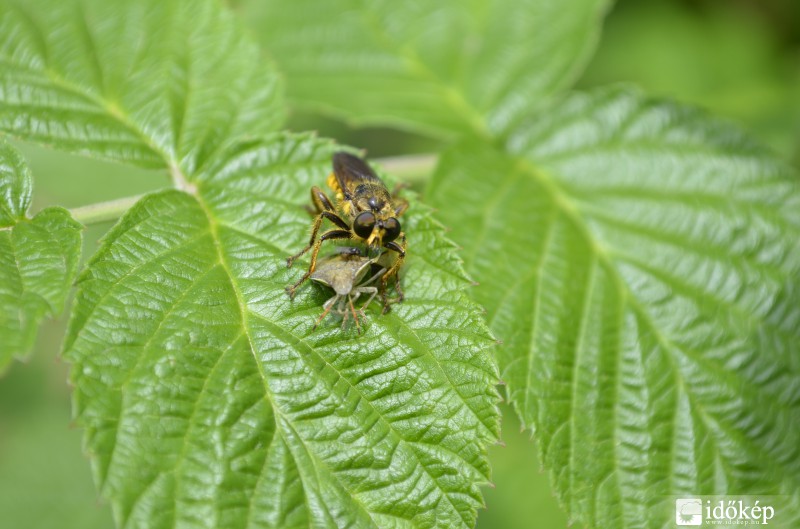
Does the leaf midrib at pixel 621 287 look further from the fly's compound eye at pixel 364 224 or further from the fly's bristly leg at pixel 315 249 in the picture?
the fly's bristly leg at pixel 315 249

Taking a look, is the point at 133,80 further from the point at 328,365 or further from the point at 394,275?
the point at 328,365

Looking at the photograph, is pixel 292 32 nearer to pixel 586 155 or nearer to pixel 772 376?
pixel 586 155

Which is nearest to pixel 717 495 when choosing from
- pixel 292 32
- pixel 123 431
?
pixel 123 431

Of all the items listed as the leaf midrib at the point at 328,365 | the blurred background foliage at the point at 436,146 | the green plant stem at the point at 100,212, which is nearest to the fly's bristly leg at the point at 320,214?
the leaf midrib at the point at 328,365

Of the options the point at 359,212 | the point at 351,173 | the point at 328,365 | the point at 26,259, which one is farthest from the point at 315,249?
the point at 26,259

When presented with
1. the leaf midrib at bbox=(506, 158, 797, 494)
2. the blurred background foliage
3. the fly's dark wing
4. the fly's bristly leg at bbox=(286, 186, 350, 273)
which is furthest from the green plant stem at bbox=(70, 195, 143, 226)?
the blurred background foliage

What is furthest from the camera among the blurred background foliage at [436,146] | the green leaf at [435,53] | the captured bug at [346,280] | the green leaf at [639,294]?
A: the blurred background foliage at [436,146]
